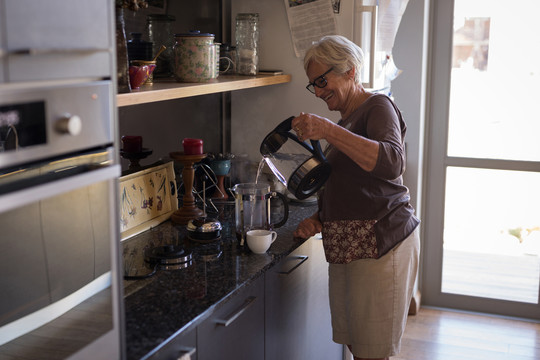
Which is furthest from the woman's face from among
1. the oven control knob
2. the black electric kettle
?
the oven control knob

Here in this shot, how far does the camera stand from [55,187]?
0.95m

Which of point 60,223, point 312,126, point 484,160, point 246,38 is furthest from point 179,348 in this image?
point 484,160

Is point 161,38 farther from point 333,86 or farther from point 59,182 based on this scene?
point 59,182

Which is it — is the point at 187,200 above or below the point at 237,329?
above

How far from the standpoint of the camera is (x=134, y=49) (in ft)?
6.56

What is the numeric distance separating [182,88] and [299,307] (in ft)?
2.87

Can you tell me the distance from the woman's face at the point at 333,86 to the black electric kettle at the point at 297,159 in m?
0.17

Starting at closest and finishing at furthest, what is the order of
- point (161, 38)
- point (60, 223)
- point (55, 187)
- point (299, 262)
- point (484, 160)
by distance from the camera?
point (55, 187) < point (60, 223) < point (299, 262) < point (161, 38) < point (484, 160)

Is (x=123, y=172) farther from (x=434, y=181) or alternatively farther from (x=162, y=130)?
(x=434, y=181)

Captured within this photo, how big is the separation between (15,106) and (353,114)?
124cm

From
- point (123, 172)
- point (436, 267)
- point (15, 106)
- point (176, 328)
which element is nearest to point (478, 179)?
point (436, 267)

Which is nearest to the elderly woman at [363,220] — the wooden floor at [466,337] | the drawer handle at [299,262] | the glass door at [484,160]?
the drawer handle at [299,262]

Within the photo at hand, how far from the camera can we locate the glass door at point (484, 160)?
3332 millimetres

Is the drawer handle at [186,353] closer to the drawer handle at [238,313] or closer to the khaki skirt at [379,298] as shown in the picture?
the drawer handle at [238,313]
